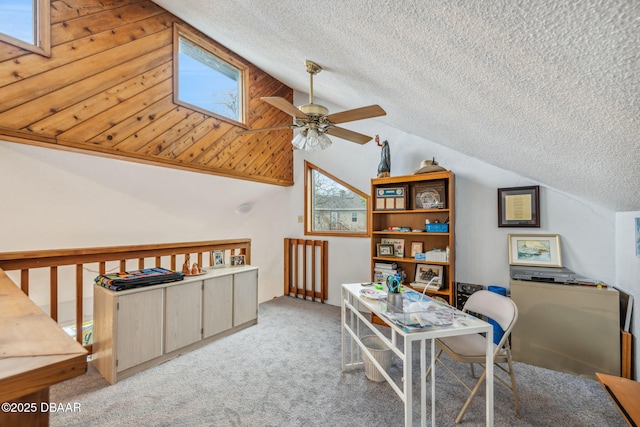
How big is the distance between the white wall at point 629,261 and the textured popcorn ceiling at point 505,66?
20 cm

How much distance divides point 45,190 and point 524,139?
359 centimetres

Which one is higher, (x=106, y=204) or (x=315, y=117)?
(x=315, y=117)

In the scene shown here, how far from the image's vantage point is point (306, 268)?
173 inches

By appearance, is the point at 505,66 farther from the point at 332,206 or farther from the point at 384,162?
the point at 332,206

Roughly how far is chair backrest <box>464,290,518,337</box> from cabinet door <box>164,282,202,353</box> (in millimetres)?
2440

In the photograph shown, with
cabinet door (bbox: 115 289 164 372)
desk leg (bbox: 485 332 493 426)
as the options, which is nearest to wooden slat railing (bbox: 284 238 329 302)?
cabinet door (bbox: 115 289 164 372)

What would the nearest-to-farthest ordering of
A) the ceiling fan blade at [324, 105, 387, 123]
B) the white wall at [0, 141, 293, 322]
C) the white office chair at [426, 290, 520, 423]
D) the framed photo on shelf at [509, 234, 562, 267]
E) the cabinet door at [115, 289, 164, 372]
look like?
the white office chair at [426, 290, 520, 423] → the ceiling fan blade at [324, 105, 387, 123] → the cabinet door at [115, 289, 164, 372] → the white wall at [0, 141, 293, 322] → the framed photo on shelf at [509, 234, 562, 267]

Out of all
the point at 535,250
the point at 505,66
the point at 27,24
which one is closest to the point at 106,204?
the point at 27,24

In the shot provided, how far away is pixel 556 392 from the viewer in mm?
1999

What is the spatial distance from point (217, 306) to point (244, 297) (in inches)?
14.3

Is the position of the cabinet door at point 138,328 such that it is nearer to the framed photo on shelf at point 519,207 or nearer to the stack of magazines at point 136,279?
the stack of magazines at point 136,279

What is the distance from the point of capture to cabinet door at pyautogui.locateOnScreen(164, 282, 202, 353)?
2.47m

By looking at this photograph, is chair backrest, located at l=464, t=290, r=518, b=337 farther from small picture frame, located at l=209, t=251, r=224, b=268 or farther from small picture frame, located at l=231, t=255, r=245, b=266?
small picture frame, located at l=209, t=251, r=224, b=268

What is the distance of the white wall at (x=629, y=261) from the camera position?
6.51 ft
